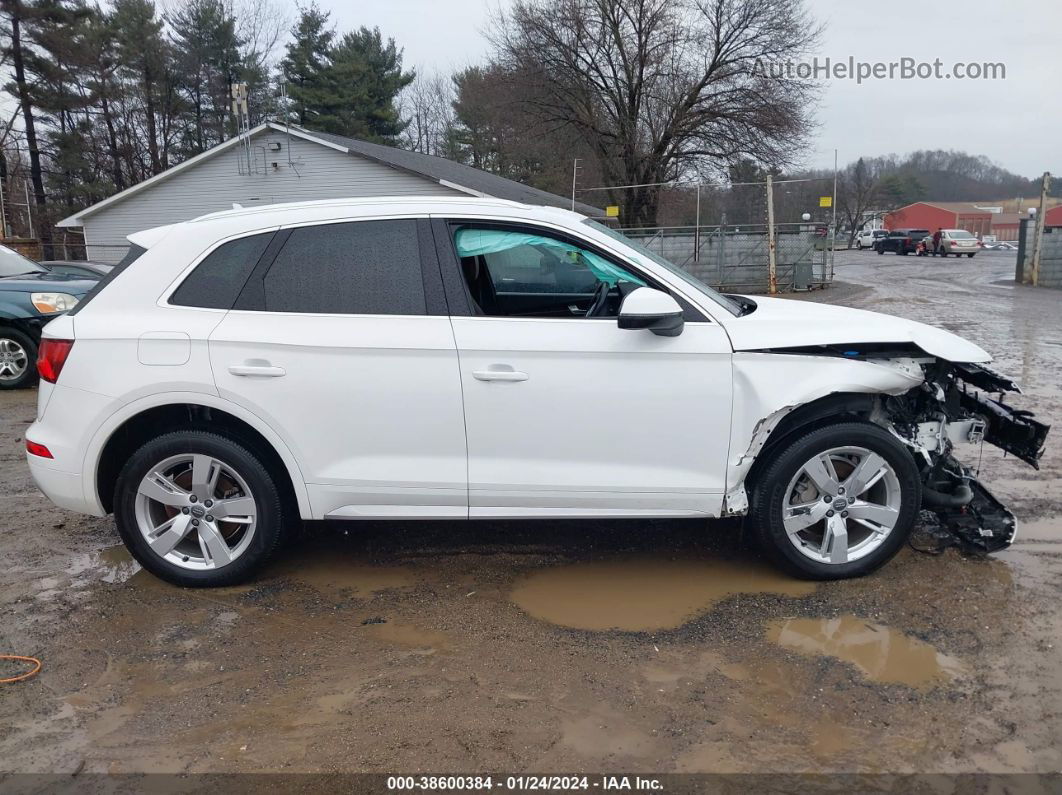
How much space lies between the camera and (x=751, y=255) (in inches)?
982

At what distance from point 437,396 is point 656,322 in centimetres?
105

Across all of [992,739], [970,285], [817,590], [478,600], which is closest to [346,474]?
[478,600]

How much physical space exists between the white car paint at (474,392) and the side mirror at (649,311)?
0.34 feet

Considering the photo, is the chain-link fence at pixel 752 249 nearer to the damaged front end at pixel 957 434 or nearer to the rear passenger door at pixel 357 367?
the damaged front end at pixel 957 434

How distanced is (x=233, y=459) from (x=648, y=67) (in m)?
34.9

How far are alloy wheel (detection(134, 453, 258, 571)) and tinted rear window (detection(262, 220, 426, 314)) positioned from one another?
866 millimetres

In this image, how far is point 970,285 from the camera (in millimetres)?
25062

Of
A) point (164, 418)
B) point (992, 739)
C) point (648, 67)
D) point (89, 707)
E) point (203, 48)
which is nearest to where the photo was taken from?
point (992, 739)

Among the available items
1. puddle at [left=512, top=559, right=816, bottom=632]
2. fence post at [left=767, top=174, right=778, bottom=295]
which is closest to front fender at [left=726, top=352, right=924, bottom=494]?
puddle at [left=512, top=559, right=816, bottom=632]

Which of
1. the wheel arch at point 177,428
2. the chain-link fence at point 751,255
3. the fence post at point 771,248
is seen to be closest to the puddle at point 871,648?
the wheel arch at point 177,428

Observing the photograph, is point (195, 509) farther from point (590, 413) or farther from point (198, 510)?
point (590, 413)

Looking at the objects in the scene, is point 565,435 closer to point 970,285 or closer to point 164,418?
point 164,418

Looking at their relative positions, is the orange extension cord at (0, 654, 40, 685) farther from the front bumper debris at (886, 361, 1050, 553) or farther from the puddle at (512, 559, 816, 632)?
the front bumper debris at (886, 361, 1050, 553)

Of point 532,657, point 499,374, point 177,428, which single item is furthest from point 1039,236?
point 177,428
